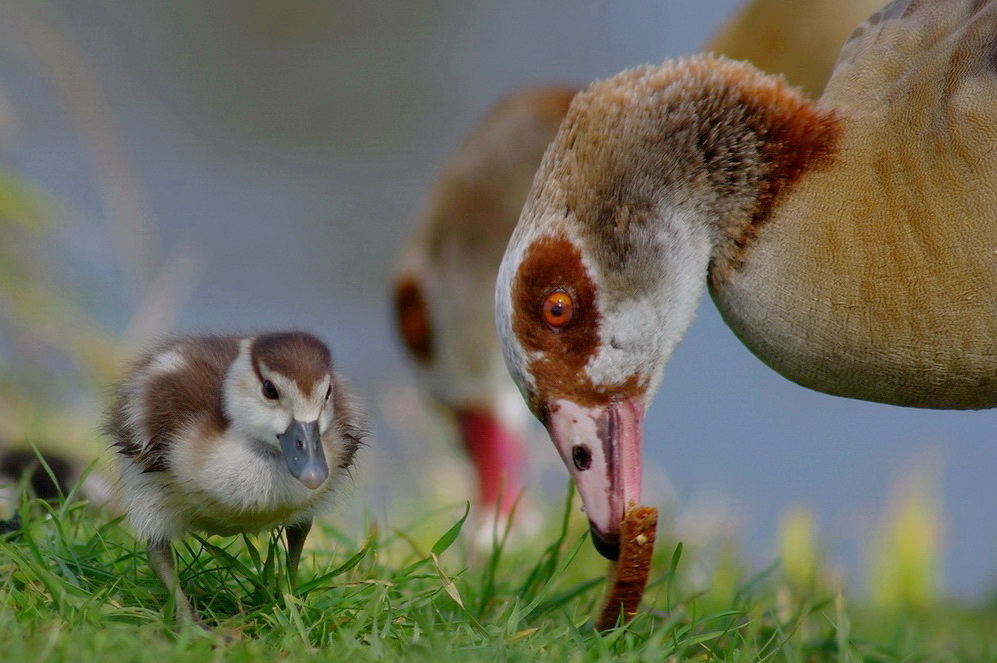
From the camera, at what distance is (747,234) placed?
377 centimetres

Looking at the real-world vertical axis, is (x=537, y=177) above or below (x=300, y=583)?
above

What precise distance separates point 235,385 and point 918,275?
172 centimetres

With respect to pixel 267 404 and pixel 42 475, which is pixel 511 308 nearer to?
pixel 267 404

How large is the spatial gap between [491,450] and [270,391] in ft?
15.5

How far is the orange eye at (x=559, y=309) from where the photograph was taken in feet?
12.3

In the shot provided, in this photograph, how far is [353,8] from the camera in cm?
1527

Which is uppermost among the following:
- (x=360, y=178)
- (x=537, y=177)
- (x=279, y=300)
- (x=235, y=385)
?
(x=537, y=177)

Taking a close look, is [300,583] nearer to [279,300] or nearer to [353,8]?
[279,300]

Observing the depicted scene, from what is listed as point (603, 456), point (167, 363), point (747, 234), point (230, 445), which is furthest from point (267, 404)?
point (747, 234)

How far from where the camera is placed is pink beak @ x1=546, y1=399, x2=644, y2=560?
3.70m

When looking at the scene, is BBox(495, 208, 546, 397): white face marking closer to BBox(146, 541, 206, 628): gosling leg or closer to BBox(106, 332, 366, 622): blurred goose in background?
BBox(106, 332, 366, 622): blurred goose in background

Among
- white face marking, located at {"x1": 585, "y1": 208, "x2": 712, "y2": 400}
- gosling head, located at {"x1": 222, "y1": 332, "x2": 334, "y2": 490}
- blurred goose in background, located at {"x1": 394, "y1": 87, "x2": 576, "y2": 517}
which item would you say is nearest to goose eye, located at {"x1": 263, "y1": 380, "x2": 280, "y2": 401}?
gosling head, located at {"x1": 222, "y1": 332, "x2": 334, "y2": 490}

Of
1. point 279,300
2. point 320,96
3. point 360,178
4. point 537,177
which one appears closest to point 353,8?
point 320,96

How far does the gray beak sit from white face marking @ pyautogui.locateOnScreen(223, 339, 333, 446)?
0.07 feet
